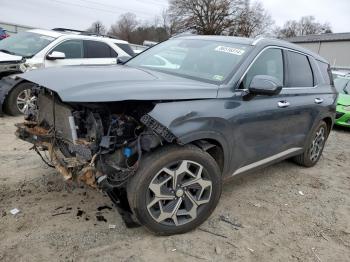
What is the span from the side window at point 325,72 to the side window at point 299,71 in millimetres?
481

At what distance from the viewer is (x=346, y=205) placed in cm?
466

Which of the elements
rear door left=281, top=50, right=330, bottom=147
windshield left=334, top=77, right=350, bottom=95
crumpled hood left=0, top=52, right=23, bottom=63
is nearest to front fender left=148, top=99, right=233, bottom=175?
rear door left=281, top=50, right=330, bottom=147

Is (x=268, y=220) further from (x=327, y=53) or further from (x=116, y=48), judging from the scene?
(x=327, y=53)

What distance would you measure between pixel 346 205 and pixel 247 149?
171cm

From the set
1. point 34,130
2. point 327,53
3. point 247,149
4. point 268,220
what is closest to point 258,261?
point 268,220

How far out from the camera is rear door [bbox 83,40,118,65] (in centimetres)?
866

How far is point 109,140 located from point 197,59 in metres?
1.63

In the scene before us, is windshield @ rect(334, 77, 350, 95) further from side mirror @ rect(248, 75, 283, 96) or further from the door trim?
side mirror @ rect(248, 75, 283, 96)

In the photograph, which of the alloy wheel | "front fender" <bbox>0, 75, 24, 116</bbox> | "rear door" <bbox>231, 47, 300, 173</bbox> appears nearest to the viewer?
the alloy wheel

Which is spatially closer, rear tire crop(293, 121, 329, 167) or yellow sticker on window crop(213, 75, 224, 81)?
yellow sticker on window crop(213, 75, 224, 81)

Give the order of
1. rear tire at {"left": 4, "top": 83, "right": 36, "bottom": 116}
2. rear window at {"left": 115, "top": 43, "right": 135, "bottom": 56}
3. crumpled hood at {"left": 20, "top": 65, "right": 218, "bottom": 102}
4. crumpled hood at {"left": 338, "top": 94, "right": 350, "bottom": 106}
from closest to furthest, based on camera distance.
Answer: crumpled hood at {"left": 20, "top": 65, "right": 218, "bottom": 102}, rear tire at {"left": 4, "top": 83, "right": 36, "bottom": 116}, rear window at {"left": 115, "top": 43, "right": 135, "bottom": 56}, crumpled hood at {"left": 338, "top": 94, "right": 350, "bottom": 106}

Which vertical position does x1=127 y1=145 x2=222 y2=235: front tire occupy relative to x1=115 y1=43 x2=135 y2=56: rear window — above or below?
below

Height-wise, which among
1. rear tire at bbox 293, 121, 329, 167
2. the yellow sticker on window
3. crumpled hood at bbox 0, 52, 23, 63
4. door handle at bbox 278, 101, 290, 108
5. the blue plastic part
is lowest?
rear tire at bbox 293, 121, 329, 167

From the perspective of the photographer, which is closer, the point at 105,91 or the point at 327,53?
the point at 105,91
